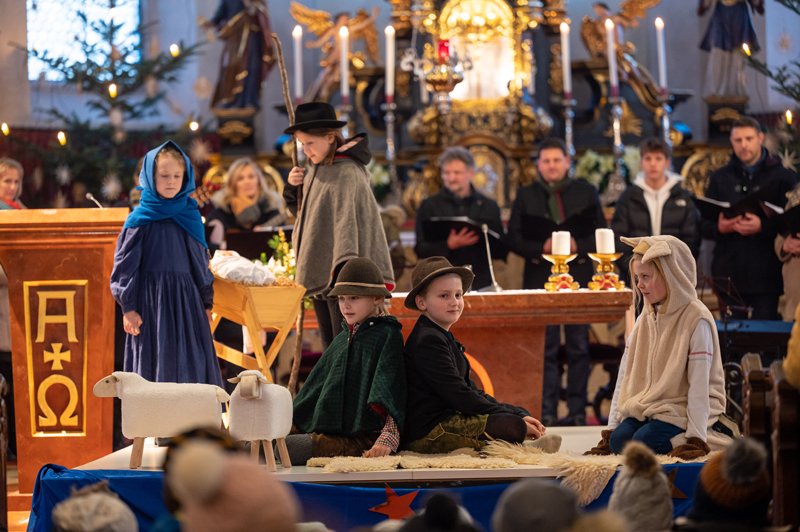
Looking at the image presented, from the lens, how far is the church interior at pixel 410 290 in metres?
3.85

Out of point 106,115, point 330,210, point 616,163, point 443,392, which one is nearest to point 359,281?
point 443,392

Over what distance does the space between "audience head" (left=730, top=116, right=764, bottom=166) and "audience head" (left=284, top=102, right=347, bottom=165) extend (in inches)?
116

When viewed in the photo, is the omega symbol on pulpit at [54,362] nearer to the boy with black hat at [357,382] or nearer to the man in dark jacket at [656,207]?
the boy with black hat at [357,382]

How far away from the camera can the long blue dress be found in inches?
218

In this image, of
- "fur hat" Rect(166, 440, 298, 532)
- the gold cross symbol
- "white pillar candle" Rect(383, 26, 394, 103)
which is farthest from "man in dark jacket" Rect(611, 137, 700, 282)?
"fur hat" Rect(166, 440, 298, 532)

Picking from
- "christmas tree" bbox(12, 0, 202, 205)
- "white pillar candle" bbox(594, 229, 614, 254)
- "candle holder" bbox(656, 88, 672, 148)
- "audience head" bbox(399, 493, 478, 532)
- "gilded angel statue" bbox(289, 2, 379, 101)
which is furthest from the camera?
"christmas tree" bbox(12, 0, 202, 205)

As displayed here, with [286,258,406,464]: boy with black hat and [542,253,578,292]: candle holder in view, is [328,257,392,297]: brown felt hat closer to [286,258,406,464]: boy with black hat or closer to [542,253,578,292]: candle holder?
[286,258,406,464]: boy with black hat

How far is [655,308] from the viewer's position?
15.8ft

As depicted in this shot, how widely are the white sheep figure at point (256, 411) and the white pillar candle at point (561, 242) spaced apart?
2.46 m

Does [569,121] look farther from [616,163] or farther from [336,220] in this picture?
[336,220]

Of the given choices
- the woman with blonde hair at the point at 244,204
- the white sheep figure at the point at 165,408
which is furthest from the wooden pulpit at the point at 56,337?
the woman with blonde hair at the point at 244,204

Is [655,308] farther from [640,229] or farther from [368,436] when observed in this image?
[640,229]

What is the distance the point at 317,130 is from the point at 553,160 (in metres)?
2.28

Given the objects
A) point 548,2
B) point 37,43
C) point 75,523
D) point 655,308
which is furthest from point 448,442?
point 37,43
